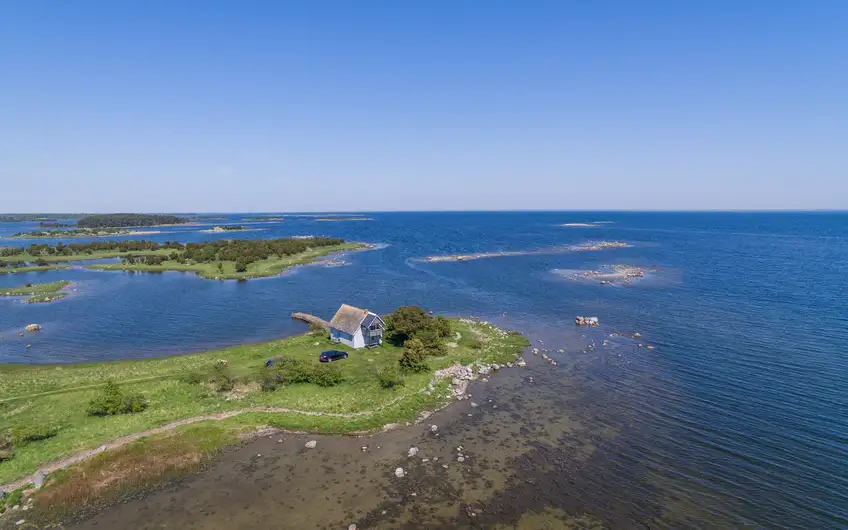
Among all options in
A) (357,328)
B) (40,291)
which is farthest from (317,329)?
(40,291)

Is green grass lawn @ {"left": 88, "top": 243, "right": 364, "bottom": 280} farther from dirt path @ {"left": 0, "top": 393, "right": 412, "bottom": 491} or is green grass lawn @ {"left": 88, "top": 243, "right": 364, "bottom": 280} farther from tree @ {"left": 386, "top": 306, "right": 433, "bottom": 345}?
dirt path @ {"left": 0, "top": 393, "right": 412, "bottom": 491}

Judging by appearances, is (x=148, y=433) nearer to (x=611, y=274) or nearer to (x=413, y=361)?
(x=413, y=361)

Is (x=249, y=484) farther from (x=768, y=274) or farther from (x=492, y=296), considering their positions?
(x=768, y=274)

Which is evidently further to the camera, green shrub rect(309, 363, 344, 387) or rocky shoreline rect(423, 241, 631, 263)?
rocky shoreline rect(423, 241, 631, 263)

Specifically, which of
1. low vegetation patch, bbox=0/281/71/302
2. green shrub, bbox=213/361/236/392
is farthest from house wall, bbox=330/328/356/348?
low vegetation patch, bbox=0/281/71/302

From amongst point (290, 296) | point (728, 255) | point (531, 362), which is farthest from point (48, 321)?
A: point (728, 255)

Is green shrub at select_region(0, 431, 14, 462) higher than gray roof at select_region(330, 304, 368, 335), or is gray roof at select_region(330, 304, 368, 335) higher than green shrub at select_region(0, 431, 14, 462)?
gray roof at select_region(330, 304, 368, 335)
